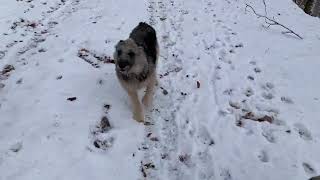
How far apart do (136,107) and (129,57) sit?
3.16 feet

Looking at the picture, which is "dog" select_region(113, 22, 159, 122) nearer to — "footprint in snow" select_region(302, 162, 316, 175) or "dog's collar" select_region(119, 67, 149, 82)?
"dog's collar" select_region(119, 67, 149, 82)

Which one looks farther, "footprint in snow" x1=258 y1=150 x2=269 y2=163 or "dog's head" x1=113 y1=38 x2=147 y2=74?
"dog's head" x1=113 y1=38 x2=147 y2=74

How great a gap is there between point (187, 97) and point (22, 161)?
3124mm

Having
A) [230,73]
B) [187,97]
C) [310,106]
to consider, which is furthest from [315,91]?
[187,97]

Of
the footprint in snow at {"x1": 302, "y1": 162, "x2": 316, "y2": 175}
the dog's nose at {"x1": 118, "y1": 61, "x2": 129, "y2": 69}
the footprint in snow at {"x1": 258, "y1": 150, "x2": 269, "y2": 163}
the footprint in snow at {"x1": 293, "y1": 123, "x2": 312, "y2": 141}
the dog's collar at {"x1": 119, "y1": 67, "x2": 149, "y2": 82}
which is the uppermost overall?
the dog's nose at {"x1": 118, "y1": 61, "x2": 129, "y2": 69}

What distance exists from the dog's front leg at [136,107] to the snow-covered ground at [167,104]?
123mm

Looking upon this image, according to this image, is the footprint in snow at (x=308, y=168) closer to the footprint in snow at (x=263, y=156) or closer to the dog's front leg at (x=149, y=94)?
the footprint in snow at (x=263, y=156)

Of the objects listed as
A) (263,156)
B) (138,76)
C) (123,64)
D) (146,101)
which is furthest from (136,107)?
(263,156)

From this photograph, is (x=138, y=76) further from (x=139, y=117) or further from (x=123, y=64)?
(x=139, y=117)

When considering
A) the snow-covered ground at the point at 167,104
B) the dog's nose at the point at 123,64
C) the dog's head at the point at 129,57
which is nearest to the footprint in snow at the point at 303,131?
the snow-covered ground at the point at 167,104

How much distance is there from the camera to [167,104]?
6.91 metres

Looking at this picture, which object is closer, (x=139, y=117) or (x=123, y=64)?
(x=123, y=64)

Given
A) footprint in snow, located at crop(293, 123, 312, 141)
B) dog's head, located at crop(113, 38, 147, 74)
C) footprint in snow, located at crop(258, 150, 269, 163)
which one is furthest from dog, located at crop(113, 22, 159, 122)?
footprint in snow, located at crop(293, 123, 312, 141)

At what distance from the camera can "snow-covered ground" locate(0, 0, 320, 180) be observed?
5293 mm
